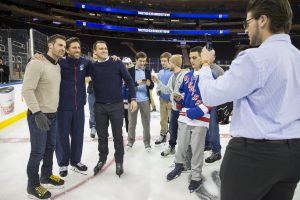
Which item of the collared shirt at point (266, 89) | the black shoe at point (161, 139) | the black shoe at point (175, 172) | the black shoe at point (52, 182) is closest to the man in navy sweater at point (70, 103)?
the black shoe at point (52, 182)

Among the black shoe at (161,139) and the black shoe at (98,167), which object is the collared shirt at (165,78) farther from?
the black shoe at (98,167)

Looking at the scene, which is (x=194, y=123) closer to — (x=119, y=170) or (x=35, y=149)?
(x=119, y=170)

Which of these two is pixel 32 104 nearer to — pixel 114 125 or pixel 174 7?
pixel 114 125

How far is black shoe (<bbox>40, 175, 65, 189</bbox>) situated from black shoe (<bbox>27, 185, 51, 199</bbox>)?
0.84 feet

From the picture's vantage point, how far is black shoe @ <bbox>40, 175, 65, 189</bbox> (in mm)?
2979

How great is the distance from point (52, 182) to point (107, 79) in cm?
136

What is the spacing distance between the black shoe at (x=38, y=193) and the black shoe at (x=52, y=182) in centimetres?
26

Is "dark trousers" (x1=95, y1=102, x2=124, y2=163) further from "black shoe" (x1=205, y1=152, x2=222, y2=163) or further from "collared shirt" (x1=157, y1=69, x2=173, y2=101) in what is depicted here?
"collared shirt" (x1=157, y1=69, x2=173, y2=101)

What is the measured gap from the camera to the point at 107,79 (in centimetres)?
333

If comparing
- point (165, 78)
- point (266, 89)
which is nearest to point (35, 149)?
point (266, 89)

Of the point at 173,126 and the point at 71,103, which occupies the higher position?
the point at 71,103

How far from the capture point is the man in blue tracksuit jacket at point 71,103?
317 cm

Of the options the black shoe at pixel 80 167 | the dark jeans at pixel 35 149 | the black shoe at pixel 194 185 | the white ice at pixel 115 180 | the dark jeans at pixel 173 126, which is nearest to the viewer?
the dark jeans at pixel 35 149

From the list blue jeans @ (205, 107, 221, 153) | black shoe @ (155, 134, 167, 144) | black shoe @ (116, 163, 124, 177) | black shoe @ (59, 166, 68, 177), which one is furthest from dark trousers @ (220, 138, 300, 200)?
black shoe @ (155, 134, 167, 144)
